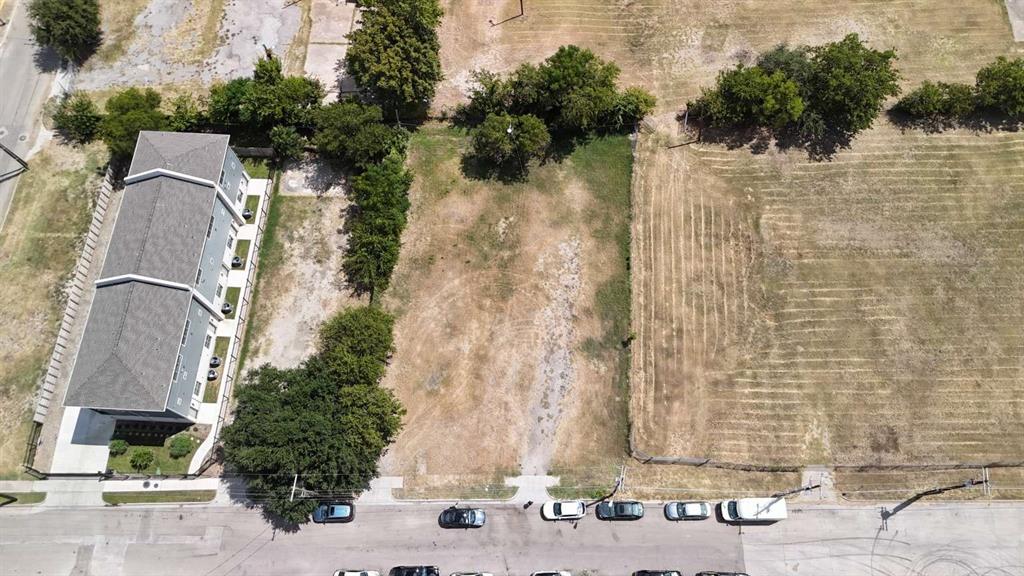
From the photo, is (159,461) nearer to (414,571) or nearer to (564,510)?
(414,571)

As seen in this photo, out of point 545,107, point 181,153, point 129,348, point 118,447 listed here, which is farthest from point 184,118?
point 545,107

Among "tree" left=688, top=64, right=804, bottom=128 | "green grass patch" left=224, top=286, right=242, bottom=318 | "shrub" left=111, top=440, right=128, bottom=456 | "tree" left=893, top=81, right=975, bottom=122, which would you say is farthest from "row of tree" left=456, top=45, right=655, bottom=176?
"shrub" left=111, top=440, right=128, bottom=456

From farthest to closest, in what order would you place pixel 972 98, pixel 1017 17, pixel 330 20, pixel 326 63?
pixel 330 20
pixel 1017 17
pixel 326 63
pixel 972 98

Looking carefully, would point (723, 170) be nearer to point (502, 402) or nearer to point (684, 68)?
point (684, 68)

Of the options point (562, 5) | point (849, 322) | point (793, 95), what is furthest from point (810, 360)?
point (562, 5)

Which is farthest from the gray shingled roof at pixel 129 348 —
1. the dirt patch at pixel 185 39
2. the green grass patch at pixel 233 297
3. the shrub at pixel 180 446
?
the dirt patch at pixel 185 39
